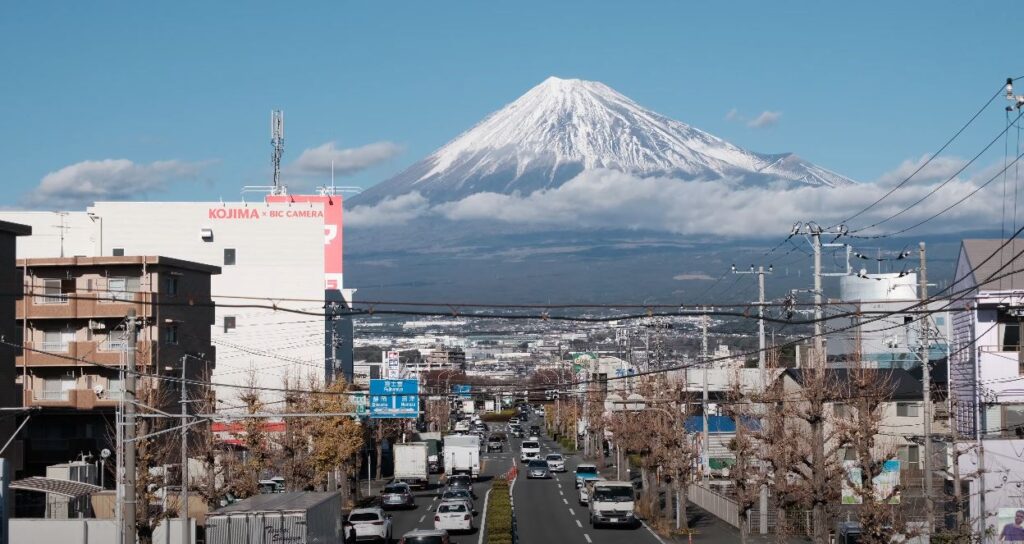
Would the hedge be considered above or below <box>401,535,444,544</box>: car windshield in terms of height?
below

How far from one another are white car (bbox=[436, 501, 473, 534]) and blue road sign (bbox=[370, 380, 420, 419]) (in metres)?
4.31

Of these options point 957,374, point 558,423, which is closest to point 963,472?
point 957,374

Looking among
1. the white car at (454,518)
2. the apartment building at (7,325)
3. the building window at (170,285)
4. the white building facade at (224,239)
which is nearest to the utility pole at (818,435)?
the white car at (454,518)

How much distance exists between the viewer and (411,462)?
79812 mm

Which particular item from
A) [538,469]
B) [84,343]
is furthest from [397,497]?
[538,469]

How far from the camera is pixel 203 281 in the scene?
6594 cm

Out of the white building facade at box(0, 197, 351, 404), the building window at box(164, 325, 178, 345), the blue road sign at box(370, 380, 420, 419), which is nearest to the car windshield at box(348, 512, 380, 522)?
the blue road sign at box(370, 380, 420, 419)

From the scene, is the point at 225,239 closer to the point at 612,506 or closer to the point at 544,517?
the point at 544,517

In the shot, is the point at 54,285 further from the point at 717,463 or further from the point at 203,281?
the point at 717,463

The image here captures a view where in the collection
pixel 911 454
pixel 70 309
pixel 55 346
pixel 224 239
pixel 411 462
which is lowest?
pixel 411 462

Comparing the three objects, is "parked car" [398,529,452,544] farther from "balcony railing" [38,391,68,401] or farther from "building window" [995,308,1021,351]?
"balcony railing" [38,391,68,401]

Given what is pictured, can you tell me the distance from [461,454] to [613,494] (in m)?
33.4

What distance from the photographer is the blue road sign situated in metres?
52.8

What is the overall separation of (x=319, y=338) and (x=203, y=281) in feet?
117
